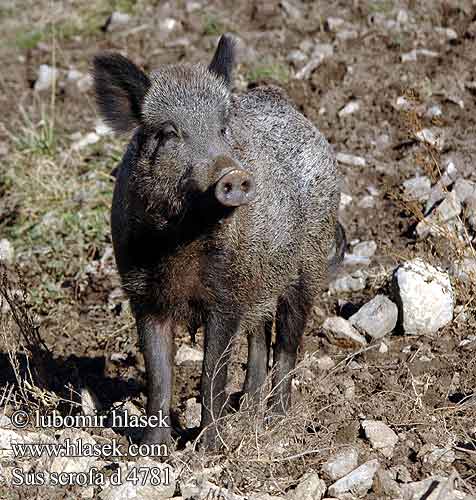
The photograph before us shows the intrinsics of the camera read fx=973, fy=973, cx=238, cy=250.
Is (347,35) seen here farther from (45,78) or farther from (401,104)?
(45,78)

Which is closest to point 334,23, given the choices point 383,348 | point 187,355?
point 383,348

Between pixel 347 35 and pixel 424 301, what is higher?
pixel 424 301

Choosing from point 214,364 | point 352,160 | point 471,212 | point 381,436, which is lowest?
point 352,160

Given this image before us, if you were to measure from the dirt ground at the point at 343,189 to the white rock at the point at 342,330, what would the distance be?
7cm

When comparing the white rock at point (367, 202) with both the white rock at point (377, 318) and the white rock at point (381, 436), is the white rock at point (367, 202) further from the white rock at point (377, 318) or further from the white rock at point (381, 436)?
the white rock at point (381, 436)

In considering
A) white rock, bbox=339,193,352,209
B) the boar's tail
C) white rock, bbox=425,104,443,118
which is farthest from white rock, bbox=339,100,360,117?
the boar's tail

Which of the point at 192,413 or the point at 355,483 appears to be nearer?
the point at 355,483

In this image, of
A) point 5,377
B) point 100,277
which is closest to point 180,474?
point 5,377

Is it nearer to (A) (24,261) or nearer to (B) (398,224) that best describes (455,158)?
(B) (398,224)

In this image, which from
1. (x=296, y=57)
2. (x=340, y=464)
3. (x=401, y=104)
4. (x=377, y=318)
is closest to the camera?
(x=340, y=464)

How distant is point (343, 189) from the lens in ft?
27.6

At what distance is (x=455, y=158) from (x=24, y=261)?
3754 mm

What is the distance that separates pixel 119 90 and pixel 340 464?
2408 mm

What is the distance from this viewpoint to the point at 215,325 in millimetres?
5457
